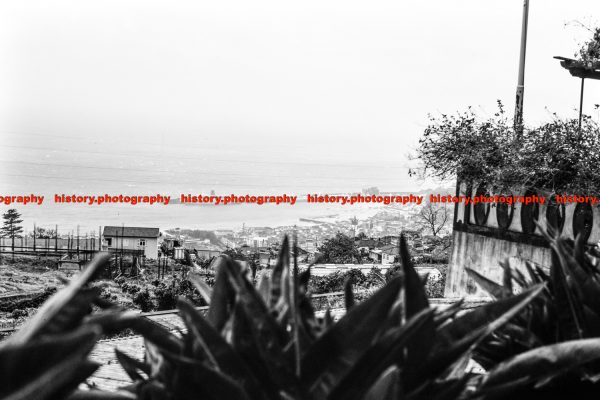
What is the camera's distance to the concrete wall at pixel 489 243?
9.42 m

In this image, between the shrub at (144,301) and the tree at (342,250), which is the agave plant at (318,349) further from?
the tree at (342,250)

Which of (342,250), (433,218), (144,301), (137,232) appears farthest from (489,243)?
(137,232)

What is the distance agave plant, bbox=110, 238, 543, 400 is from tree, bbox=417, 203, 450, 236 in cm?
4645

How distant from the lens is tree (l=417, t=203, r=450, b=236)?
47969 mm

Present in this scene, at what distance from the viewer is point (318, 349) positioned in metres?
1.06

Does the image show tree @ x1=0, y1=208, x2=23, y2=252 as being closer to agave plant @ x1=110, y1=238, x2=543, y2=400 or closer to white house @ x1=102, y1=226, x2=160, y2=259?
white house @ x1=102, y1=226, x2=160, y2=259

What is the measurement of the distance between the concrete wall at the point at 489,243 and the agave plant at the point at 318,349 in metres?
8.30

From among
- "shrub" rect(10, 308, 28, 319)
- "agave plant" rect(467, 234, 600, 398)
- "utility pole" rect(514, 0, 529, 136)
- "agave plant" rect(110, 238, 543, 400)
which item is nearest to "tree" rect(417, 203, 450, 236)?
"shrub" rect(10, 308, 28, 319)

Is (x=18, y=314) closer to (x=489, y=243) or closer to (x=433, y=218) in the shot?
(x=489, y=243)

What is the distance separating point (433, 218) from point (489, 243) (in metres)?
38.1

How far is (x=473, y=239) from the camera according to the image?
1129cm

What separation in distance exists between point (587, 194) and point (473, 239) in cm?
253

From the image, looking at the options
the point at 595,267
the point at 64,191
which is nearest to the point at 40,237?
the point at 64,191

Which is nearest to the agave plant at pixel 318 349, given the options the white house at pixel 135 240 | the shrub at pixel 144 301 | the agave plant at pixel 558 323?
the agave plant at pixel 558 323
